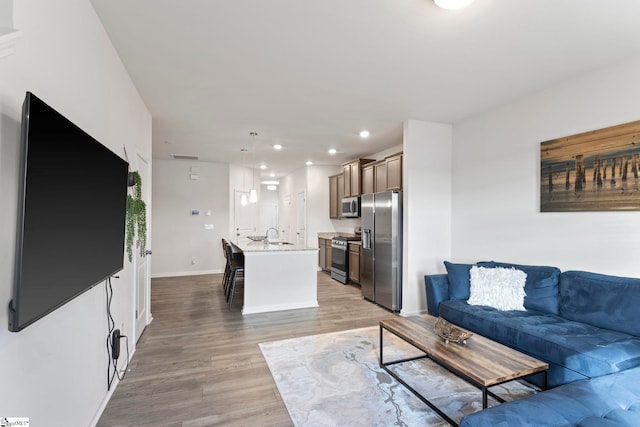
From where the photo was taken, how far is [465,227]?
14.2ft

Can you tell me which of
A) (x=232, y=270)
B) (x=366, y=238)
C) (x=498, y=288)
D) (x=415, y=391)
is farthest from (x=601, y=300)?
(x=232, y=270)

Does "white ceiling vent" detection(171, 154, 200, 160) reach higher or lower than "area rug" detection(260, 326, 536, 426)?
higher

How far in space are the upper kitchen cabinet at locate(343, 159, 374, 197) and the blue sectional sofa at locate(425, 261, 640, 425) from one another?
Result: 332 cm

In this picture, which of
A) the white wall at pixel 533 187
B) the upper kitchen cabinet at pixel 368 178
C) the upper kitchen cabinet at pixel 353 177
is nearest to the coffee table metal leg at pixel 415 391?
the white wall at pixel 533 187

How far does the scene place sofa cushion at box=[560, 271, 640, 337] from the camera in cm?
244

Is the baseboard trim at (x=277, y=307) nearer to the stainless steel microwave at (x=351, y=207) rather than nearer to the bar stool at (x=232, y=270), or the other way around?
the bar stool at (x=232, y=270)

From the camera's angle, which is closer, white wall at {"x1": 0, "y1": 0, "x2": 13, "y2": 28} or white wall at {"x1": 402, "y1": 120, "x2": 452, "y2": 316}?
white wall at {"x1": 0, "y1": 0, "x2": 13, "y2": 28}

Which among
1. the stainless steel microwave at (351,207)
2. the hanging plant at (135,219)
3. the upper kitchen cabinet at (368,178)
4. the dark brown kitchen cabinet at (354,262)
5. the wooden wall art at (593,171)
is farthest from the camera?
the stainless steel microwave at (351,207)

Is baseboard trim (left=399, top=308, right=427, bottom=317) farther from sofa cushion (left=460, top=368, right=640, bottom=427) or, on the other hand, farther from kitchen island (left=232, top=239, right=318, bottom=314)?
sofa cushion (left=460, top=368, right=640, bottom=427)

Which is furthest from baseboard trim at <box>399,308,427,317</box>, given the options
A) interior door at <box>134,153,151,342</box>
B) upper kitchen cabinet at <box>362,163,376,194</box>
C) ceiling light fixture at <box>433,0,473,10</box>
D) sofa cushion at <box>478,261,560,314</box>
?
ceiling light fixture at <box>433,0,473,10</box>

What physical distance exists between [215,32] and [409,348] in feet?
11.3

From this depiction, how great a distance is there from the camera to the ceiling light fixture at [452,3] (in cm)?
188

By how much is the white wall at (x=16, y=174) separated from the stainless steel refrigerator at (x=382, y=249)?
341 cm

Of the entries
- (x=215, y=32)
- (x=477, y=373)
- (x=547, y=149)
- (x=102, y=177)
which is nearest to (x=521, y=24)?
(x=547, y=149)
